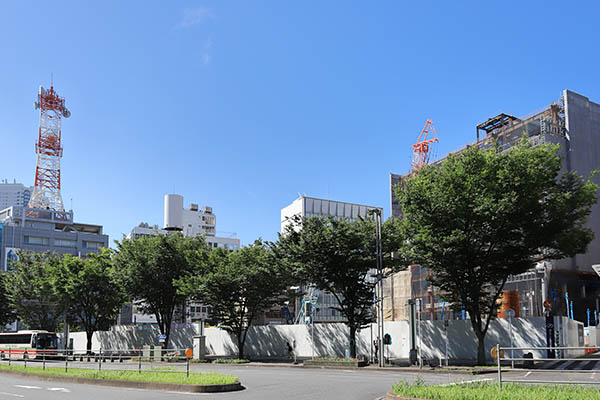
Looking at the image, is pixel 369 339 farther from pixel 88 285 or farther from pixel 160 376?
pixel 88 285

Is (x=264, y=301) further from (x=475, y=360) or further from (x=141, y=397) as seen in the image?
(x=141, y=397)

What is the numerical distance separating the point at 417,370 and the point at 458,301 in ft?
21.6

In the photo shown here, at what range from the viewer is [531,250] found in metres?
30.1

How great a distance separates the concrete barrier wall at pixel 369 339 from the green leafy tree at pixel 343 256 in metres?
3.28

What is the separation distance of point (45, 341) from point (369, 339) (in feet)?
112

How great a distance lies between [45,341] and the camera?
55188 mm

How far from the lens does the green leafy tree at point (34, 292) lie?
59.2 meters

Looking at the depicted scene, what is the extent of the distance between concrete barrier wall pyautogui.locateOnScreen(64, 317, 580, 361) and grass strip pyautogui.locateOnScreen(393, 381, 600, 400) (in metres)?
21.2

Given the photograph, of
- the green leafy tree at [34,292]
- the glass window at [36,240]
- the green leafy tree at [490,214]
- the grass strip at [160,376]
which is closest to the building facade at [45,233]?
the glass window at [36,240]

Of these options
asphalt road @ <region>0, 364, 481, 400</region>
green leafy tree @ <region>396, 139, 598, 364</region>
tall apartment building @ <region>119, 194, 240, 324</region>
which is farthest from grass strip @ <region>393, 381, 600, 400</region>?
tall apartment building @ <region>119, 194, 240, 324</region>

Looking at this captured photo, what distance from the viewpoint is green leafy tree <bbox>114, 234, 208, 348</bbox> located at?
48812 mm

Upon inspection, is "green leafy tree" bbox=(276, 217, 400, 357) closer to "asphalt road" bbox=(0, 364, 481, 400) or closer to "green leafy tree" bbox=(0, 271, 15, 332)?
"asphalt road" bbox=(0, 364, 481, 400)

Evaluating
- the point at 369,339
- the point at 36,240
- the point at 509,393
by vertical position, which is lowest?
the point at 369,339

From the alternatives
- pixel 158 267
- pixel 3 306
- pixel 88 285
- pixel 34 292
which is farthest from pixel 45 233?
pixel 158 267
